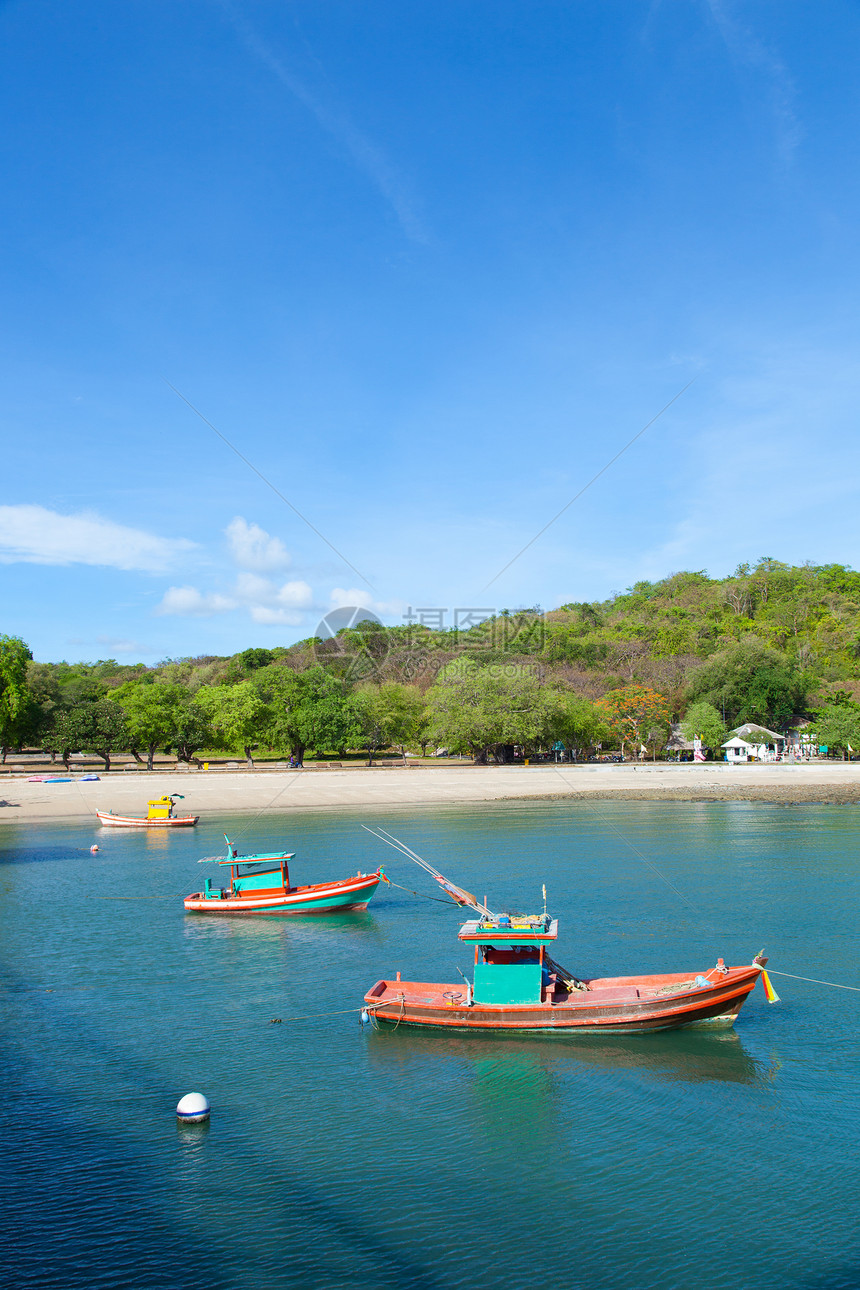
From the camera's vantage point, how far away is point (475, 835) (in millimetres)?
42812

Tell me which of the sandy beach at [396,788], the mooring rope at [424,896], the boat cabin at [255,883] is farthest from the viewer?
the sandy beach at [396,788]

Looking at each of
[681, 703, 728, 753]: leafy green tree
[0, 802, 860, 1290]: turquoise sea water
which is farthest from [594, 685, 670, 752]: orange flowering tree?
[0, 802, 860, 1290]: turquoise sea water

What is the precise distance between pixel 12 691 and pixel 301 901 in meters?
48.4

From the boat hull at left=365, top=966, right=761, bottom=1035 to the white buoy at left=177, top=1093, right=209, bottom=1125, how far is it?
4.43 metres

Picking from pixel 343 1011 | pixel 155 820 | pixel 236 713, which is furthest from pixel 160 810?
Answer: pixel 343 1011

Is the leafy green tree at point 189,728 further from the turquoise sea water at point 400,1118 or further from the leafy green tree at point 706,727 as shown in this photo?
the leafy green tree at point 706,727

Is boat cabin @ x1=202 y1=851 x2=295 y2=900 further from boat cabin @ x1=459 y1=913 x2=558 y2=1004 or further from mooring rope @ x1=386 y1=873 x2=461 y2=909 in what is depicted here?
boat cabin @ x1=459 y1=913 x2=558 y2=1004

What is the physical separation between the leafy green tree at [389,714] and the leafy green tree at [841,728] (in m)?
43.1

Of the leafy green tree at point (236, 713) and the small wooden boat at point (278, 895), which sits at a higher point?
the leafy green tree at point (236, 713)

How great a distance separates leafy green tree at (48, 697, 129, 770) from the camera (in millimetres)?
71625

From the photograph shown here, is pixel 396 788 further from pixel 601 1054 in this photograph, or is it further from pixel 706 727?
pixel 601 1054

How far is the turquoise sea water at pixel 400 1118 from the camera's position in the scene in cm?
1052

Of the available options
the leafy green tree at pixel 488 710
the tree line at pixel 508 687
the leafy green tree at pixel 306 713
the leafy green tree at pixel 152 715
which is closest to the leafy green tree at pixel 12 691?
the tree line at pixel 508 687

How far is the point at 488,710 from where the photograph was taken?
76125 mm
